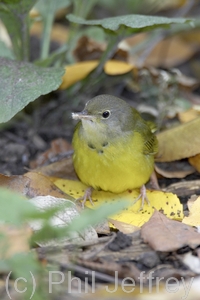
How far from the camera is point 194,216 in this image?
379 cm

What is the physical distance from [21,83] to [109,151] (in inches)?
35.2

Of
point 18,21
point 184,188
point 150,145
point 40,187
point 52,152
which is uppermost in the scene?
point 18,21

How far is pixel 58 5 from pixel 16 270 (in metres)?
3.70

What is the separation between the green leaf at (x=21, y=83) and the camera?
13.4ft

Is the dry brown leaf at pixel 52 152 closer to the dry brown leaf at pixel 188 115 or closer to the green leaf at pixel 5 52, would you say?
the green leaf at pixel 5 52

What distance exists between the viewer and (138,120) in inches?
184

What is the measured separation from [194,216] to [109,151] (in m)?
0.89

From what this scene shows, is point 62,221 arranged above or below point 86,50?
above

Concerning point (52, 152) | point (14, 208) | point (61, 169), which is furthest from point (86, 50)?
point (14, 208)

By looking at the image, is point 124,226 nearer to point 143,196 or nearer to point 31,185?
point 143,196

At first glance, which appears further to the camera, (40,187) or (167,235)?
(40,187)

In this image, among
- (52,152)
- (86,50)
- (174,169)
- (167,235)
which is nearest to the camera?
(167,235)

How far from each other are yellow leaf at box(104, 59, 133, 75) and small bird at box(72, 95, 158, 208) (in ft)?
3.75

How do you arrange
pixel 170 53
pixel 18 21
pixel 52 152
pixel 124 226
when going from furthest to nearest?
1. pixel 170 53
2. pixel 52 152
3. pixel 18 21
4. pixel 124 226
